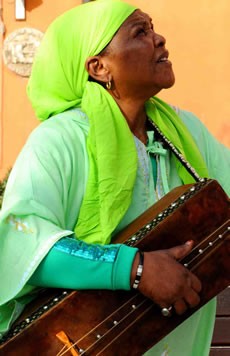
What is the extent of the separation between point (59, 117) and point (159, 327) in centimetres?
73

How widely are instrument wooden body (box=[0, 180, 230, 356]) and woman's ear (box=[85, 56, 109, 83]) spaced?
502mm

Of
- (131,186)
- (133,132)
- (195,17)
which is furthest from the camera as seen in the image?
(195,17)

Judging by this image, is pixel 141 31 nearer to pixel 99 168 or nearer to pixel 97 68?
pixel 97 68

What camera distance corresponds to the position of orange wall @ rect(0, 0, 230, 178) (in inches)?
328

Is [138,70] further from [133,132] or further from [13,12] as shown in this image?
[13,12]

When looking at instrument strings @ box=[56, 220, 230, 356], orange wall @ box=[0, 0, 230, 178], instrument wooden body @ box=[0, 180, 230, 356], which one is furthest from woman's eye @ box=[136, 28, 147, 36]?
orange wall @ box=[0, 0, 230, 178]

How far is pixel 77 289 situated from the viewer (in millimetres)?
2643

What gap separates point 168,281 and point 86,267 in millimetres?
233

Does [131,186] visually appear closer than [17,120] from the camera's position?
Yes

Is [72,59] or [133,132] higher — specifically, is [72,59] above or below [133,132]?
above

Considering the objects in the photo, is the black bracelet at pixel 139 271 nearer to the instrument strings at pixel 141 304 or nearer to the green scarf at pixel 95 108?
the instrument strings at pixel 141 304

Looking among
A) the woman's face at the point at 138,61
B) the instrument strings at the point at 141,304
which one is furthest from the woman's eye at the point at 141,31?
the instrument strings at the point at 141,304

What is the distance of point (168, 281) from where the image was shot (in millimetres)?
2623

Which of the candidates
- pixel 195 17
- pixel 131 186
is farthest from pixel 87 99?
pixel 195 17
